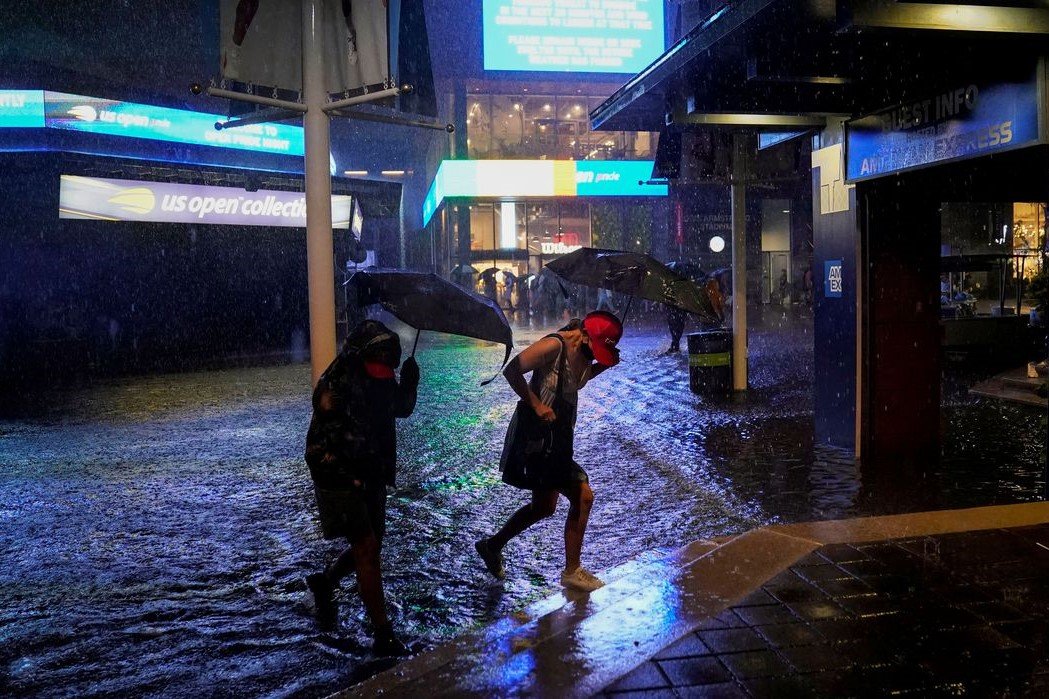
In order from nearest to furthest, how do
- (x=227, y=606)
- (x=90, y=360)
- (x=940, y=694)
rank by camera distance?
(x=940, y=694)
(x=227, y=606)
(x=90, y=360)

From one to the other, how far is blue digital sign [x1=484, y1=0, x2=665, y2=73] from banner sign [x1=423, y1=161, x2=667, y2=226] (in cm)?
524

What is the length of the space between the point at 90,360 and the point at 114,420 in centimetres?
637

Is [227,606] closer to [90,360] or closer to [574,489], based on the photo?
[574,489]

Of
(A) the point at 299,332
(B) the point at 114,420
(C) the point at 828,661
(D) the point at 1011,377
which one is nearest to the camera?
(C) the point at 828,661

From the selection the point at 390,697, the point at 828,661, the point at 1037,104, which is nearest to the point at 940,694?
the point at 828,661

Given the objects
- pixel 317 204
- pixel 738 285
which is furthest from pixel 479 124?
pixel 317 204

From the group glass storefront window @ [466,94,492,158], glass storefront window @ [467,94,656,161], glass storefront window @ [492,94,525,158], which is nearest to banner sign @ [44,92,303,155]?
glass storefront window @ [466,94,492,158]

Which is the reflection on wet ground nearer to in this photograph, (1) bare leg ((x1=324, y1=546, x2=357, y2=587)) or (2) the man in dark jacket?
(1) bare leg ((x1=324, y1=546, x2=357, y2=587))

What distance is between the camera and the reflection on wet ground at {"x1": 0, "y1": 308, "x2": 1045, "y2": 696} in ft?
14.1

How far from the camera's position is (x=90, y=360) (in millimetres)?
17031

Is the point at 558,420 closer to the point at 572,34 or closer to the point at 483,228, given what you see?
the point at 483,228

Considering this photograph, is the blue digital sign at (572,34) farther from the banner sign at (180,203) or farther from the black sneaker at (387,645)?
the black sneaker at (387,645)

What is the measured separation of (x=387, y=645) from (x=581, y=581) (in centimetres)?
117

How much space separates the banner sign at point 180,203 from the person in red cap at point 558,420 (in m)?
11.5
